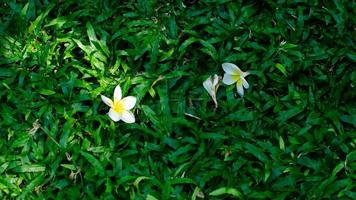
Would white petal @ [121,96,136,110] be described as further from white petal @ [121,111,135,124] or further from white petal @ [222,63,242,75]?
white petal @ [222,63,242,75]

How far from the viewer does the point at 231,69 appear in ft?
11.3

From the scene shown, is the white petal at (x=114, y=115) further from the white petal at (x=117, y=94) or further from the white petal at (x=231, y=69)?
the white petal at (x=231, y=69)

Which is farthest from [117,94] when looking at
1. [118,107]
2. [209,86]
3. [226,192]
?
[226,192]

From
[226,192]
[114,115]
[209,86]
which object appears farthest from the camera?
[209,86]

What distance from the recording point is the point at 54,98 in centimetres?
346

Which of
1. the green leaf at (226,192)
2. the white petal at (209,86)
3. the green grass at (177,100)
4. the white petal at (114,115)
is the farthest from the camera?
the white petal at (209,86)

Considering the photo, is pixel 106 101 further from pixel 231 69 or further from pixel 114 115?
pixel 231 69

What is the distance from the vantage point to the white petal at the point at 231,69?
11.3ft

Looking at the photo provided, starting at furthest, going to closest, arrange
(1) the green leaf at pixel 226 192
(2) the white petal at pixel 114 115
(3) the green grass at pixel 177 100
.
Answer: (2) the white petal at pixel 114 115 < (3) the green grass at pixel 177 100 < (1) the green leaf at pixel 226 192

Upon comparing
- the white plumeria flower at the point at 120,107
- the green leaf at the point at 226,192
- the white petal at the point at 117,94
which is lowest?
the green leaf at the point at 226,192

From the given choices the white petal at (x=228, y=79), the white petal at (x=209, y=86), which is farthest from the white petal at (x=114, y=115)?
the white petal at (x=228, y=79)

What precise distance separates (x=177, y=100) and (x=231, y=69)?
0.32m

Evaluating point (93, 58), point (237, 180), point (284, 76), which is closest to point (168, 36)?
point (93, 58)

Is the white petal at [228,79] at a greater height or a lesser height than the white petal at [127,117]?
greater
